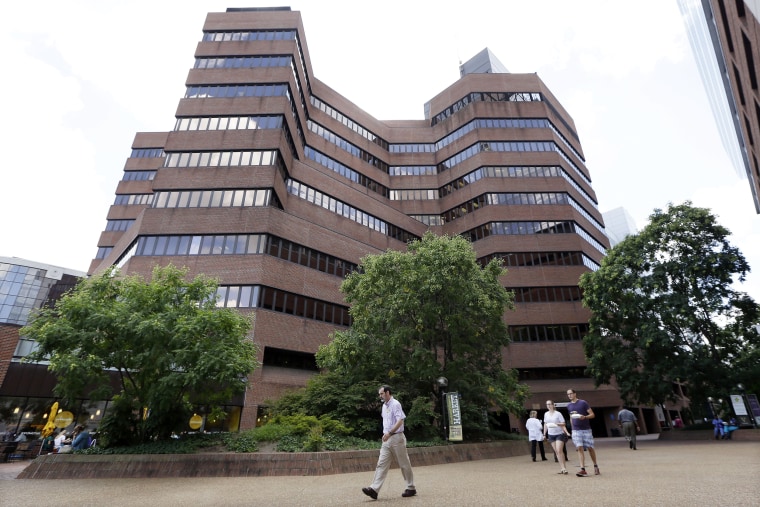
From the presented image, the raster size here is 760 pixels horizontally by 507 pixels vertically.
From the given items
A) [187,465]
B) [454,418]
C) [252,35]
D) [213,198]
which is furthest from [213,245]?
[252,35]

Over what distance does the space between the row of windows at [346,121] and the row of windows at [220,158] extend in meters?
13.6

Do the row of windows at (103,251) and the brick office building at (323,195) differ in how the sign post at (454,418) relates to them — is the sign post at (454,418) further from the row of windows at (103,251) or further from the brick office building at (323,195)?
the row of windows at (103,251)

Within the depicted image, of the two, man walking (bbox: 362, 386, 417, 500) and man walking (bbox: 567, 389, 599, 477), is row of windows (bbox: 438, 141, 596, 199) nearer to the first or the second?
man walking (bbox: 567, 389, 599, 477)

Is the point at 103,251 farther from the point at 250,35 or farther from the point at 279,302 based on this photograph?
the point at 279,302

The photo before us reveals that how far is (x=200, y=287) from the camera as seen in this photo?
14.0 m

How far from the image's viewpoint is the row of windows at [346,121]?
41.2m

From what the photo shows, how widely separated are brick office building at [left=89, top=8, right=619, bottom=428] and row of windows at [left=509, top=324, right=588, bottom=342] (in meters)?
0.12

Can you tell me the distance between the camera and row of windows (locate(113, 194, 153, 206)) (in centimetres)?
4691

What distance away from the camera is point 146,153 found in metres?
50.2

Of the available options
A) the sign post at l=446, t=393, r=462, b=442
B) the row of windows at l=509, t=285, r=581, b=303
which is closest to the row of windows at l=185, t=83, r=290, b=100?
the row of windows at l=509, t=285, r=581, b=303

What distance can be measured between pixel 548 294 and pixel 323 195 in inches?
879

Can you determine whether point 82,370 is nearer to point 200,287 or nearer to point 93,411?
point 200,287

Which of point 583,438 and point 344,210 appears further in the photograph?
point 344,210

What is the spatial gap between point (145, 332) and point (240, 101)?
26.2 metres
